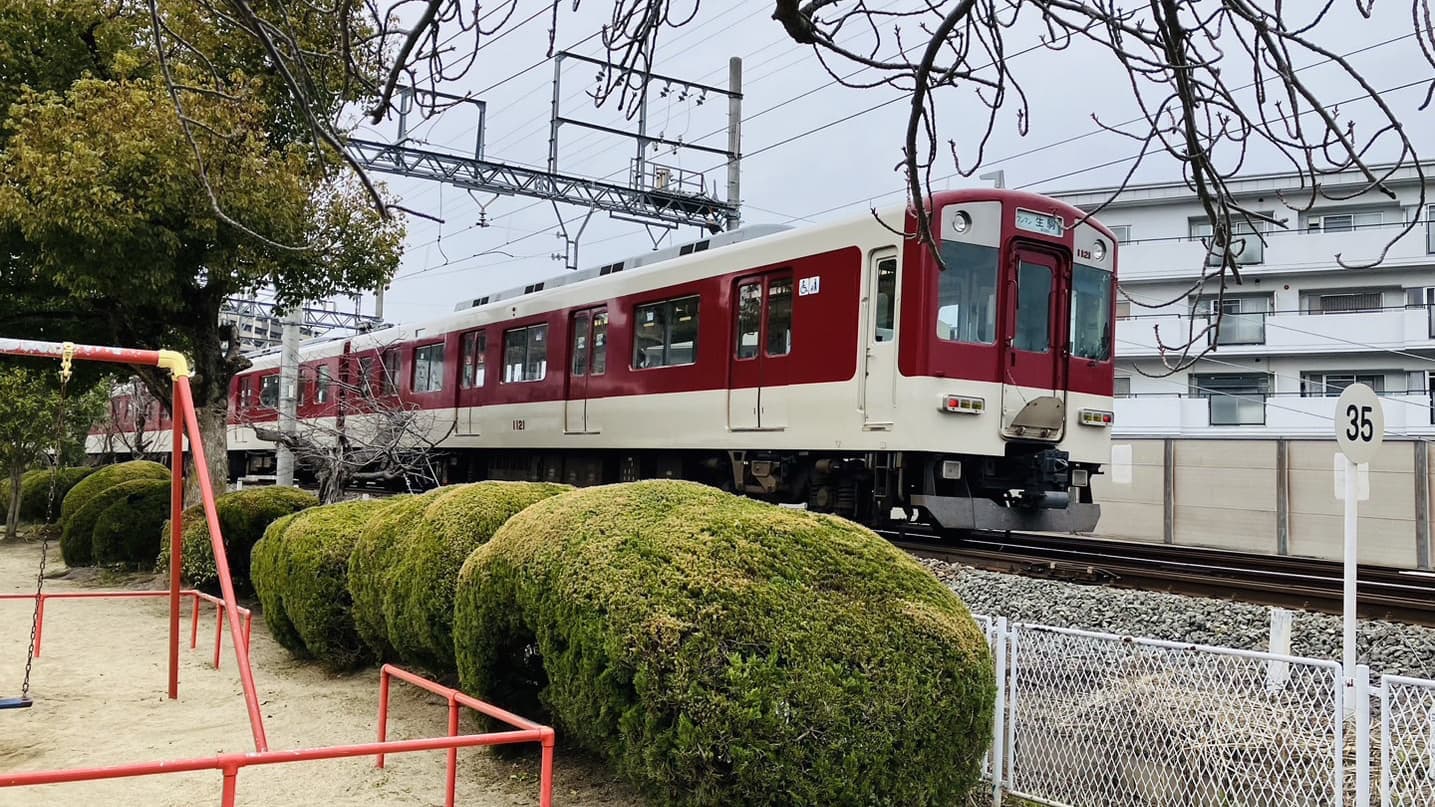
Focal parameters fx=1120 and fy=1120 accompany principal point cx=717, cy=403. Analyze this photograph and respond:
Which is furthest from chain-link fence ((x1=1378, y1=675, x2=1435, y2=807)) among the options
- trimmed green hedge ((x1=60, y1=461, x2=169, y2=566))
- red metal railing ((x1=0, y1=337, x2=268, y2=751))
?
trimmed green hedge ((x1=60, y1=461, x2=169, y2=566))

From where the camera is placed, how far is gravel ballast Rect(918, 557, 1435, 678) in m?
5.89

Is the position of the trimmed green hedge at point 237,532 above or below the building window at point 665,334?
below

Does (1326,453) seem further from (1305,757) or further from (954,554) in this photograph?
(1305,757)

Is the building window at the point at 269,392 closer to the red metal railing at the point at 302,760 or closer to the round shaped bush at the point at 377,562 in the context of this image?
the round shaped bush at the point at 377,562

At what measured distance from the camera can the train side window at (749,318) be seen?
10094 mm

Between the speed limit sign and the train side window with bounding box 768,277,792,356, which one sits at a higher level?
the train side window with bounding box 768,277,792,356

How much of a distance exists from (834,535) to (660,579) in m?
0.82

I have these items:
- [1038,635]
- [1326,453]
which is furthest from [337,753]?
[1326,453]

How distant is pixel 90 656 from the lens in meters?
8.32

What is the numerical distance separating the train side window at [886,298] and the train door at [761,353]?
0.99m

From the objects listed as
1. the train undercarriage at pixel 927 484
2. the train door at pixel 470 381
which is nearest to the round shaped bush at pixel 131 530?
the train door at pixel 470 381

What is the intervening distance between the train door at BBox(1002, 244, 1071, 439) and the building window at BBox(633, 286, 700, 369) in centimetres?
303

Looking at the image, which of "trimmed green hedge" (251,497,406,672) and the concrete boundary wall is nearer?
"trimmed green hedge" (251,497,406,672)

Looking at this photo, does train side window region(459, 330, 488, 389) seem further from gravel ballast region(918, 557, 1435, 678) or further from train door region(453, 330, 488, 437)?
gravel ballast region(918, 557, 1435, 678)
